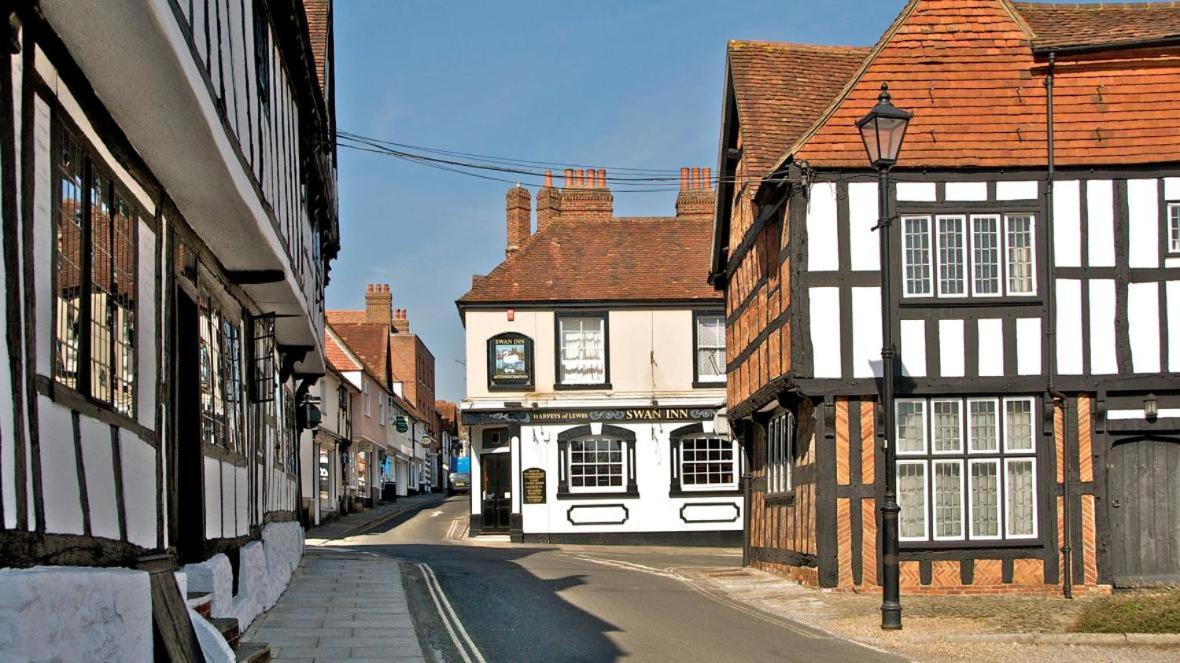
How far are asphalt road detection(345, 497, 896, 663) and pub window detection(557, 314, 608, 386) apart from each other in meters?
8.28

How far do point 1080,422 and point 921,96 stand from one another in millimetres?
5353

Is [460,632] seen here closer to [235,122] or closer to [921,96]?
[235,122]

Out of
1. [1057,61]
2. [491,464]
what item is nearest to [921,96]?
[1057,61]

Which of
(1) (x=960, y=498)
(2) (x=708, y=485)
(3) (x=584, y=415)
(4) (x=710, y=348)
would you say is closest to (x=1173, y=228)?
Result: (1) (x=960, y=498)

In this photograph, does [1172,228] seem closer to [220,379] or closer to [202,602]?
[220,379]

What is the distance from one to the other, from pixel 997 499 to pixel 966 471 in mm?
607

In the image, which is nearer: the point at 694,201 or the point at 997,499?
the point at 997,499

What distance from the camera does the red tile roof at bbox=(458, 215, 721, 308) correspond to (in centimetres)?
3475

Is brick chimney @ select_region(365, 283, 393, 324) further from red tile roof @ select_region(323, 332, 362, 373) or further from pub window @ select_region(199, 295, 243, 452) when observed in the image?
pub window @ select_region(199, 295, 243, 452)

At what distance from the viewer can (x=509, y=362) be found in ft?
113

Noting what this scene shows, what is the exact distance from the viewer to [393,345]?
251 feet

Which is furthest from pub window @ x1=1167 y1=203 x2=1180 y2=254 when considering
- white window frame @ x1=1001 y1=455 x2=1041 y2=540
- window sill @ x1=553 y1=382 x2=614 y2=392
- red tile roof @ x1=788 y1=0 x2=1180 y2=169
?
window sill @ x1=553 y1=382 x2=614 y2=392

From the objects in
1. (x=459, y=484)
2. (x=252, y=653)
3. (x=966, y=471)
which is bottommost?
(x=459, y=484)

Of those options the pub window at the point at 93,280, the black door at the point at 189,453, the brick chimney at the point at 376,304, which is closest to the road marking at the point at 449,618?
the black door at the point at 189,453
